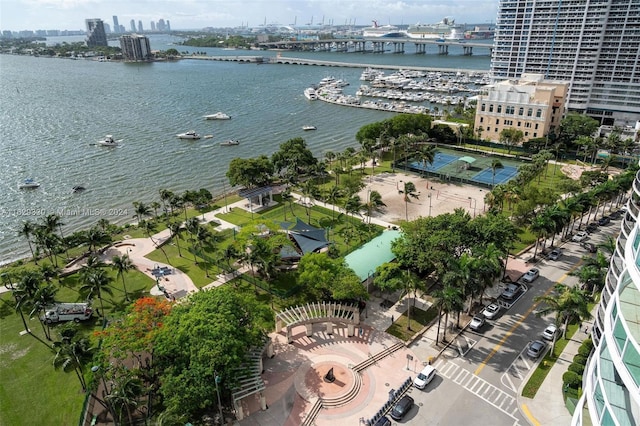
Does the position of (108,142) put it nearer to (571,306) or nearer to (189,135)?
(189,135)

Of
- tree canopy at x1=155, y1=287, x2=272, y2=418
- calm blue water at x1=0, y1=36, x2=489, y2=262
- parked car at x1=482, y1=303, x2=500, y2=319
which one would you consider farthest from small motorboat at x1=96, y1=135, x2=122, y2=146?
parked car at x1=482, y1=303, x2=500, y2=319

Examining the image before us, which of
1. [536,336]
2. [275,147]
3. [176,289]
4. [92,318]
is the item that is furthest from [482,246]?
[275,147]

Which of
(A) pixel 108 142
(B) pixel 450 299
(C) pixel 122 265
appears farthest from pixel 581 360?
(A) pixel 108 142

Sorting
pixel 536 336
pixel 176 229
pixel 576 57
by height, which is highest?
pixel 576 57

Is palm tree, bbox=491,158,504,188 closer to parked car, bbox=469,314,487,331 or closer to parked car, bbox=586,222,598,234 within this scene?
parked car, bbox=586,222,598,234

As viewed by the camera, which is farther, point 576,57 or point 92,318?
point 576,57

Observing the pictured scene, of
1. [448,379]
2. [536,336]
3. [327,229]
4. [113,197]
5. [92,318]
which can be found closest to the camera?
[448,379]

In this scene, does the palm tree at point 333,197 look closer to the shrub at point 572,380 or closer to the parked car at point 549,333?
the parked car at point 549,333

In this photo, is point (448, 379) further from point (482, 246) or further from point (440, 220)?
point (440, 220)

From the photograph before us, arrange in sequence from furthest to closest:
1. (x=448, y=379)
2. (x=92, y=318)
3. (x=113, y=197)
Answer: (x=113, y=197) < (x=92, y=318) < (x=448, y=379)
